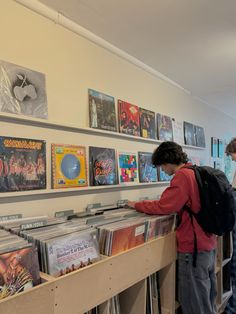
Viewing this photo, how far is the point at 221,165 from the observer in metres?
4.35

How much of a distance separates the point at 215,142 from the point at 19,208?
10.7 feet

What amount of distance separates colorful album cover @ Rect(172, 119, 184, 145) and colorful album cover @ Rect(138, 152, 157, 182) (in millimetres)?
592

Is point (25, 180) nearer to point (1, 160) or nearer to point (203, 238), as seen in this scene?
point (1, 160)

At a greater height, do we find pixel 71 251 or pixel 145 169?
pixel 145 169

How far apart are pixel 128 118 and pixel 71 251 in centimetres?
140

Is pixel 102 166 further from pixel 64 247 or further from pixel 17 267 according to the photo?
pixel 17 267

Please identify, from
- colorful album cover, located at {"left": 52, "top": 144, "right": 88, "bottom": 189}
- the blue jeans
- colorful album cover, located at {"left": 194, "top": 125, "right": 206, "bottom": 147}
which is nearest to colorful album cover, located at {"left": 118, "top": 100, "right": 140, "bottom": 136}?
colorful album cover, located at {"left": 52, "top": 144, "right": 88, "bottom": 189}

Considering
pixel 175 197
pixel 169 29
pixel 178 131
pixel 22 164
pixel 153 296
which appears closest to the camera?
pixel 22 164

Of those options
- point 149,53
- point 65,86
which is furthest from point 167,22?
point 65,86

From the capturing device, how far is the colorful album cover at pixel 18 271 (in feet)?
3.00

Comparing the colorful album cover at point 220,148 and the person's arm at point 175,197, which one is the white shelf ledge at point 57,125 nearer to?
the person's arm at point 175,197

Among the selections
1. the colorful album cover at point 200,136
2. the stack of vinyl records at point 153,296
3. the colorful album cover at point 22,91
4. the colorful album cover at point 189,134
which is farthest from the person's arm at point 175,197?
the colorful album cover at point 200,136

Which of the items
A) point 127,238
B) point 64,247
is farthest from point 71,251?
point 127,238

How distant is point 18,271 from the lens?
0.95 m
